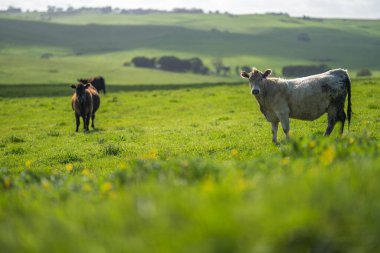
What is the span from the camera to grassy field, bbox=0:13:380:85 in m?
102

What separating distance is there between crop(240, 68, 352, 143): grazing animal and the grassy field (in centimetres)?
7325

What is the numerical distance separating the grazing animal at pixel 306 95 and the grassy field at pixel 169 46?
73251mm

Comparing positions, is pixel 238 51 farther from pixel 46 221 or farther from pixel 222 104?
pixel 46 221

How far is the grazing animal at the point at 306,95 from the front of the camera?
1369 cm

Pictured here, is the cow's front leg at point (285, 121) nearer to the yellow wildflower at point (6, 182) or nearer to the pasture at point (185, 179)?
the pasture at point (185, 179)

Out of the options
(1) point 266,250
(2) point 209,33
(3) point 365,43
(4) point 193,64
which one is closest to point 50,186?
(1) point 266,250

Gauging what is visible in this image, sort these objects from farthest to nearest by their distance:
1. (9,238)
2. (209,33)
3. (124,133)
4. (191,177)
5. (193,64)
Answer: (209,33) → (193,64) → (124,133) → (191,177) → (9,238)

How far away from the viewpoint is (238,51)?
151125mm

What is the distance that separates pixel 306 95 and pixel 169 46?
146544 mm

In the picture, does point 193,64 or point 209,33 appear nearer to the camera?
point 193,64

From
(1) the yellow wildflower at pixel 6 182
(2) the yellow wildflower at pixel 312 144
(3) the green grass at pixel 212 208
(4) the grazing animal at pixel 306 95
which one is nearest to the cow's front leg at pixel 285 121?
(4) the grazing animal at pixel 306 95

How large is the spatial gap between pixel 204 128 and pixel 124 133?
336cm

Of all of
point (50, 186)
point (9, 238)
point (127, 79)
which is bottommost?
point (127, 79)

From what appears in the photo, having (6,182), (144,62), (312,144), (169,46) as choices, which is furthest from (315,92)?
(169,46)
